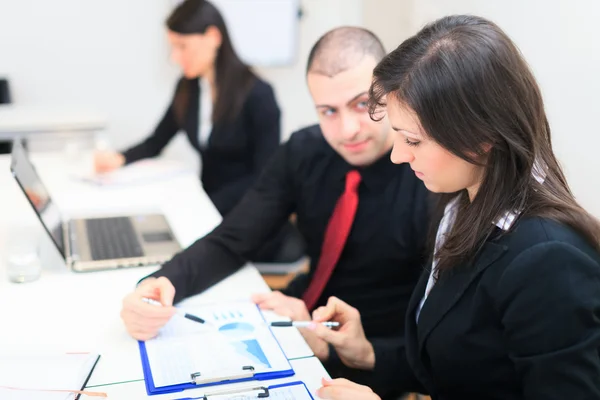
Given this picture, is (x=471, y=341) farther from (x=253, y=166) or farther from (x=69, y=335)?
(x=253, y=166)

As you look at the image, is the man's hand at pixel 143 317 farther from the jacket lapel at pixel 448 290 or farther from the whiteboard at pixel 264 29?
the whiteboard at pixel 264 29

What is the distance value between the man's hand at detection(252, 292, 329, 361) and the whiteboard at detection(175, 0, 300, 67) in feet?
8.80

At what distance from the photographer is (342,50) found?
1.47 meters

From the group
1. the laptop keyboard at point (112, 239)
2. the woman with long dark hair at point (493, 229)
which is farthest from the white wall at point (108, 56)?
the woman with long dark hair at point (493, 229)

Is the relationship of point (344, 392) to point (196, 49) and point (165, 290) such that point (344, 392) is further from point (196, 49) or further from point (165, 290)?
point (196, 49)

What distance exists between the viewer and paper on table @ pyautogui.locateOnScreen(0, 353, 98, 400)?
102cm

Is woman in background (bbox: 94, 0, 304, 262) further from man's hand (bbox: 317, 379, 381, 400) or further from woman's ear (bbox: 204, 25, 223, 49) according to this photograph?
man's hand (bbox: 317, 379, 381, 400)

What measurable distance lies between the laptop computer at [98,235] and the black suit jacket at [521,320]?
0.77 metres

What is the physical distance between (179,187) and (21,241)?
0.64 m

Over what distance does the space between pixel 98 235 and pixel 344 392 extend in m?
1.00

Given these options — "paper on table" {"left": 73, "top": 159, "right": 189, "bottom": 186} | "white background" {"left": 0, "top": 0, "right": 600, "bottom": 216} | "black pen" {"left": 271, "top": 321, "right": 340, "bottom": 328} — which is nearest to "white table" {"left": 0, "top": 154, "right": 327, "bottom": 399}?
"black pen" {"left": 271, "top": 321, "right": 340, "bottom": 328}

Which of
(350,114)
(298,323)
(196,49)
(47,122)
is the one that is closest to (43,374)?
(298,323)

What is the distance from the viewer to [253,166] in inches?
107

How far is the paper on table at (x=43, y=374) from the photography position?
102 cm
